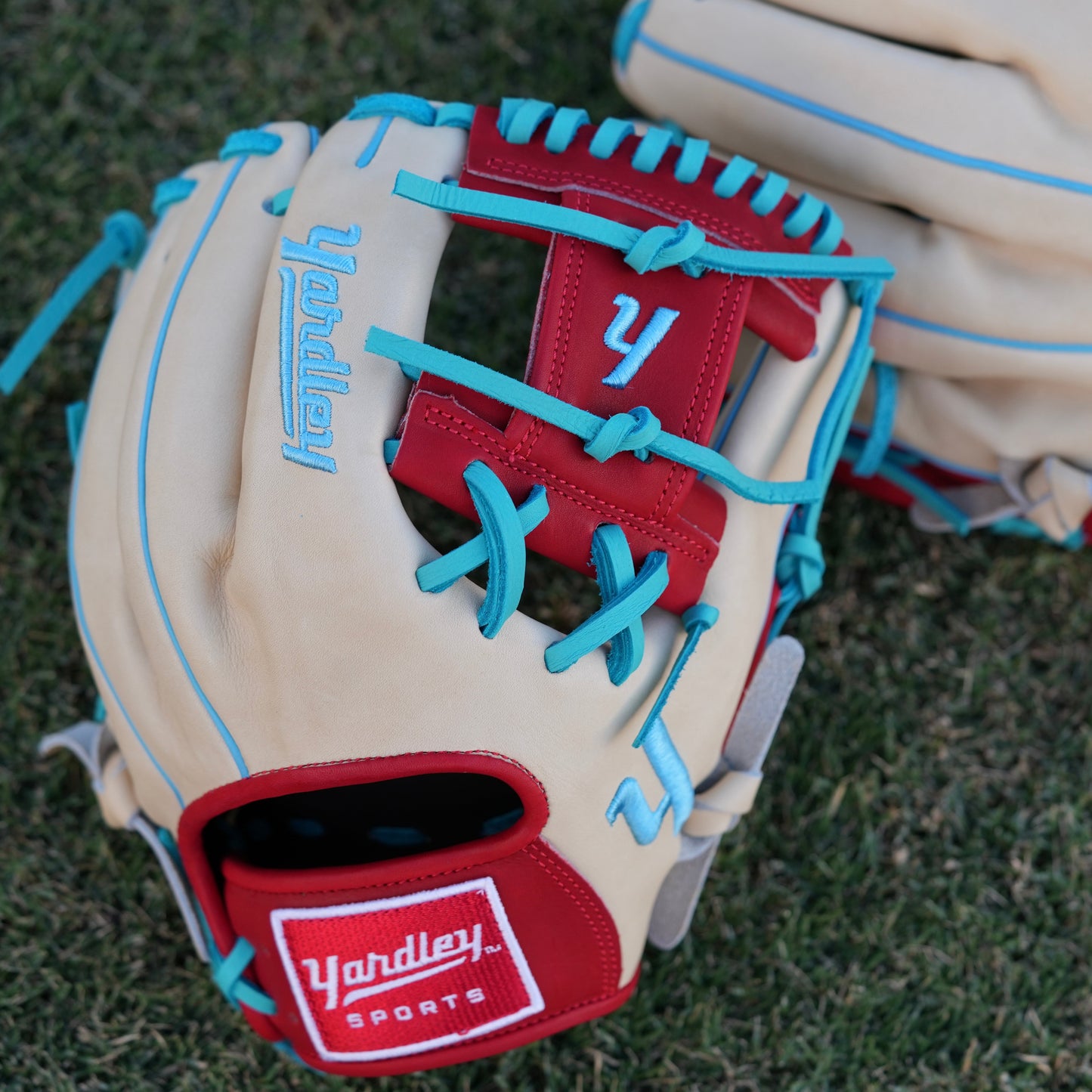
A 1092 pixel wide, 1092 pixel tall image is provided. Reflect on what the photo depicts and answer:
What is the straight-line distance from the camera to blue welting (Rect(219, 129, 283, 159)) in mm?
1282

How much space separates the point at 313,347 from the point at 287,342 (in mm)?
29

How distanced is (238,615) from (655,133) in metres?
0.72

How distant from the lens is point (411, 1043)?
123 centimetres

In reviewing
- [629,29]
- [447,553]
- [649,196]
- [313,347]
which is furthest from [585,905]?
[629,29]

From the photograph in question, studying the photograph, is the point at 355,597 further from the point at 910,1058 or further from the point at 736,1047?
the point at 910,1058

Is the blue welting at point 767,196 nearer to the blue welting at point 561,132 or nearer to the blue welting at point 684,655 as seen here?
the blue welting at point 561,132

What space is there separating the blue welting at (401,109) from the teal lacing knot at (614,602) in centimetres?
55

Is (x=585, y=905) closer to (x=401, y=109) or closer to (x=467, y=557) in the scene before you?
(x=467, y=557)

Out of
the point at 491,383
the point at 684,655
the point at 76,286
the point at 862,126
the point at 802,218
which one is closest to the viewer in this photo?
the point at 491,383

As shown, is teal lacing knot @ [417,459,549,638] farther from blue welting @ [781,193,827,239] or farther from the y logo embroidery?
blue welting @ [781,193,827,239]

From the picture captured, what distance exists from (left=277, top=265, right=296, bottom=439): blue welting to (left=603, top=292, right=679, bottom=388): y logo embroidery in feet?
1.06

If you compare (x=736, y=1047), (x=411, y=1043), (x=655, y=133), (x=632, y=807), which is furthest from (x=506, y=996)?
(x=655, y=133)

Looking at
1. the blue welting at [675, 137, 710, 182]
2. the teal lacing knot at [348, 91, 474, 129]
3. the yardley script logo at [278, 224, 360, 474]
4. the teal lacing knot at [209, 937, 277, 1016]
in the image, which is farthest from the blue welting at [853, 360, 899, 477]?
the teal lacing knot at [209, 937, 277, 1016]

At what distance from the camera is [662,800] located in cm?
120
